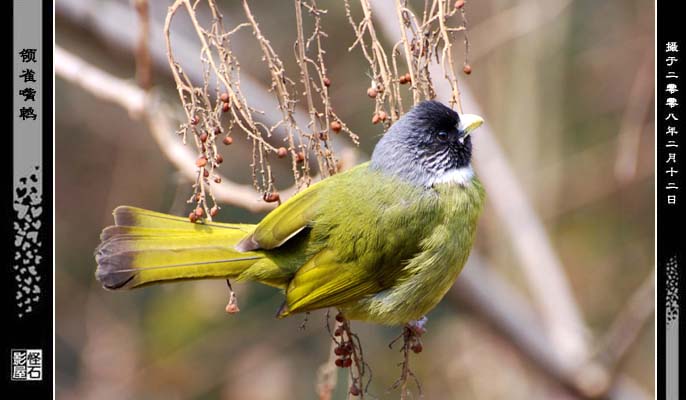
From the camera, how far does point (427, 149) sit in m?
3.12

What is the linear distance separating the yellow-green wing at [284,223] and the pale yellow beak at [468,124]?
0.59 m

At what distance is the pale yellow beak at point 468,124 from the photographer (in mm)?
3129

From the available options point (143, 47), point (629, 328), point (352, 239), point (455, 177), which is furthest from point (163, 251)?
point (629, 328)

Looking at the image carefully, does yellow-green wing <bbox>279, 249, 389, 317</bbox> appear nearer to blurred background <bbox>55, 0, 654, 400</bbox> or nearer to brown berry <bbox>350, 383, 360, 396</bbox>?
brown berry <bbox>350, 383, 360, 396</bbox>

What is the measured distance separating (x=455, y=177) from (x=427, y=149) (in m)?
0.15

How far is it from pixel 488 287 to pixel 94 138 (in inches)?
130

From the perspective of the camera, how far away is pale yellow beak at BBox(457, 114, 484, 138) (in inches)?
123

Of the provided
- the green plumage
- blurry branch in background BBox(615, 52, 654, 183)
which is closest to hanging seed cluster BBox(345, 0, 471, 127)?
the green plumage

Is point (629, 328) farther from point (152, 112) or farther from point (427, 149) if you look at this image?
point (152, 112)

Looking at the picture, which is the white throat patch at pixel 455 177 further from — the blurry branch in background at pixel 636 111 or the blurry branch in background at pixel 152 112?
the blurry branch in background at pixel 636 111

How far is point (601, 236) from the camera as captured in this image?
624 centimetres

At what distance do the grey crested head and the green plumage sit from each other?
0.05m

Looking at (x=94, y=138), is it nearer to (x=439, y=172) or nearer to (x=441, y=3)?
(x=439, y=172)
